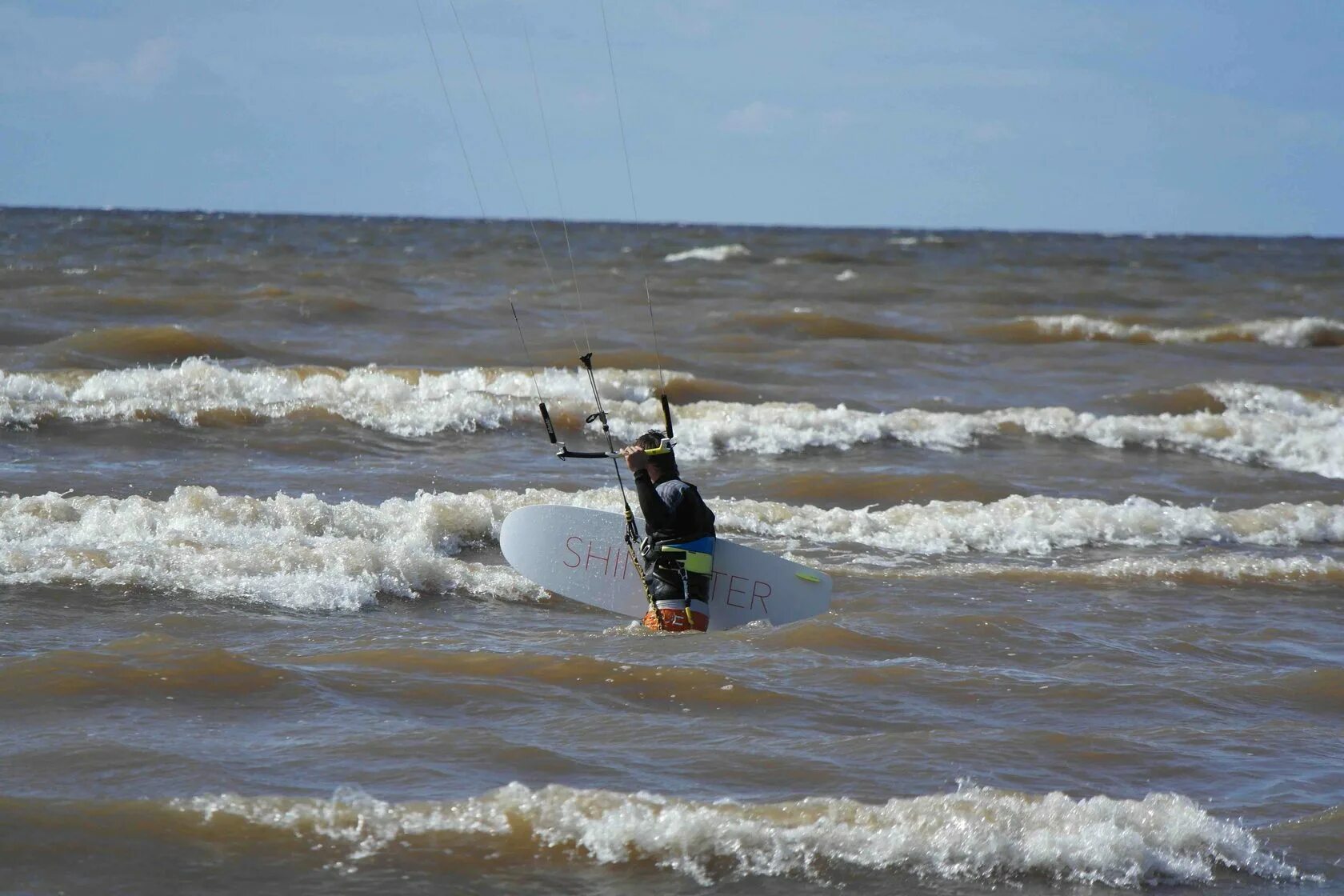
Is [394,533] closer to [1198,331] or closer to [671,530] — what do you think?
[671,530]

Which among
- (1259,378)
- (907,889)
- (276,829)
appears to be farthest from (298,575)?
(1259,378)

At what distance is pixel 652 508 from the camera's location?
814 centimetres

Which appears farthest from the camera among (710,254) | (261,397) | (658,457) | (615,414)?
(710,254)

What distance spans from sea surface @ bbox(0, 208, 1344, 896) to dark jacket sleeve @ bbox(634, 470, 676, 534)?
66 cm

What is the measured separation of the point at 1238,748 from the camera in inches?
257

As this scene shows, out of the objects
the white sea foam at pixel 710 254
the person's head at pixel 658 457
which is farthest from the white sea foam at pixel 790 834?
the white sea foam at pixel 710 254

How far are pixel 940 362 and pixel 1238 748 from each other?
15919 mm

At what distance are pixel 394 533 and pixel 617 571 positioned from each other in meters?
2.20

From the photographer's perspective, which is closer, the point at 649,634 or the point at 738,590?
the point at 649,634

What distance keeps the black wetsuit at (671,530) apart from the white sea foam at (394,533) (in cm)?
124

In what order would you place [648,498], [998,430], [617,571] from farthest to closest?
[998,430] < [617,571] < [648,498]

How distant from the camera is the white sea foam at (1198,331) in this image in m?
27.2

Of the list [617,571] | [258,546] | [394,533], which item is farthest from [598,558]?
[258,546]

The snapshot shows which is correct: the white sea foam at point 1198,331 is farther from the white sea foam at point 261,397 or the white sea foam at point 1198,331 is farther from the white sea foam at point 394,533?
the white sea foam at point 394,533
